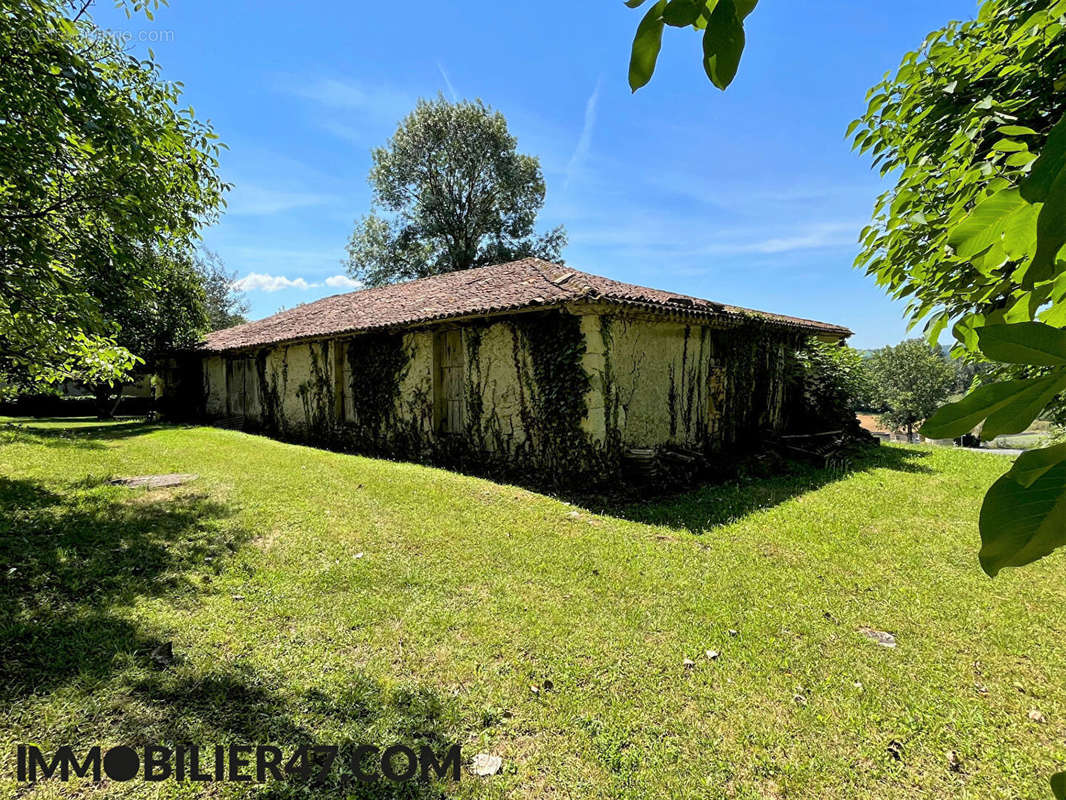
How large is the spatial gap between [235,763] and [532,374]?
7.14 m

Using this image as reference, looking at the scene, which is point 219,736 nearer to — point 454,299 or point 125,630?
point 125,630

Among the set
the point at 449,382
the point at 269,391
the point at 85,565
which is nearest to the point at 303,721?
the point at 85,565

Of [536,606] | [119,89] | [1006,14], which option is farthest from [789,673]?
[119,89]

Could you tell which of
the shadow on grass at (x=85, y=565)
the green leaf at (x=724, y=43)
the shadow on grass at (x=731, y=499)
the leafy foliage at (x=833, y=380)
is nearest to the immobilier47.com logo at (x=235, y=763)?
the shadow on grass at (x=85, y=565)

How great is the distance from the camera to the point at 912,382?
48906mm

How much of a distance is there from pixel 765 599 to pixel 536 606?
2.08 metres

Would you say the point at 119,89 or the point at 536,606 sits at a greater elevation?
the point at 119,89

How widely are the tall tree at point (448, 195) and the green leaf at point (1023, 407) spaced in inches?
1134

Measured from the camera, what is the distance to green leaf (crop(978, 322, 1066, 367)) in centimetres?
65

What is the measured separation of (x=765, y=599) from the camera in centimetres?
451

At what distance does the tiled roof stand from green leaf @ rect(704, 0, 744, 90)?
6.75 meters

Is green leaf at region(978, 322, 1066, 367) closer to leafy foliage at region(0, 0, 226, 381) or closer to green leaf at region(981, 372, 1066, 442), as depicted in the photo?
green leaf at region(981, 372, 1066, 442)

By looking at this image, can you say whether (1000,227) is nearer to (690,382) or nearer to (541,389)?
(541,389)

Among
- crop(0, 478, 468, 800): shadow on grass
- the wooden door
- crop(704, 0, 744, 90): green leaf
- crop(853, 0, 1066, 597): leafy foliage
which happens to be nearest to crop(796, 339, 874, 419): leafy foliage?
the wooden door
